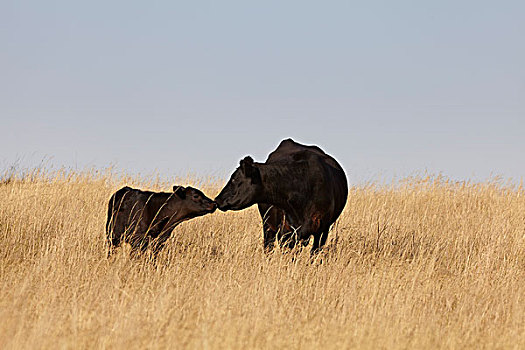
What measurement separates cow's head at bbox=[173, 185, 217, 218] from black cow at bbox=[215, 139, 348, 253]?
0.27 m

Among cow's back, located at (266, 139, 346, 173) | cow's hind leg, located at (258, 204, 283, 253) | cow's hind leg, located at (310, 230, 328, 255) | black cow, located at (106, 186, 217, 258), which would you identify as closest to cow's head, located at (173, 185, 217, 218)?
black cow, located at (106, 186, 217, 258)

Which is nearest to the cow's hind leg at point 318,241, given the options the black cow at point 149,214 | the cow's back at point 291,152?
the cow's back at point 291,152

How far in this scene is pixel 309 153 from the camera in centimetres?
858

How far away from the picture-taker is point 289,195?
8109 millimetres

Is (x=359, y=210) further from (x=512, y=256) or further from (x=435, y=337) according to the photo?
(x=435, y=337)

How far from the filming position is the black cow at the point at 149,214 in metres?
8.17

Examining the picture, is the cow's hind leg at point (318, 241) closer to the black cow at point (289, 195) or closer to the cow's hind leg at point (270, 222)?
the black cow at point (289, 195)

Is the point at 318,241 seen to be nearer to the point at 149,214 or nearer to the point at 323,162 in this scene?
the point at 323,162

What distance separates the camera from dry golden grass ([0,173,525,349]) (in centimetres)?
509

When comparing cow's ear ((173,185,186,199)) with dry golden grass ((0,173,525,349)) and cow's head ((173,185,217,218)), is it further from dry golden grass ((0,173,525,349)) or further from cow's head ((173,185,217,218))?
dry golden grass ((0,173,525,349))

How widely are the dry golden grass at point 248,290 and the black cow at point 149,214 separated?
0.32m

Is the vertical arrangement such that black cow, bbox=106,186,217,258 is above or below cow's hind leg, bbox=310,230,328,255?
above

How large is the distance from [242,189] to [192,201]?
725mm

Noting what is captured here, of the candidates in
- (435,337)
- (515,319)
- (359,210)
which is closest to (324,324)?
(435,337)
